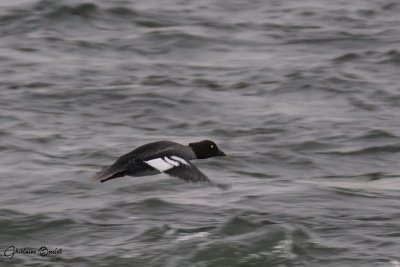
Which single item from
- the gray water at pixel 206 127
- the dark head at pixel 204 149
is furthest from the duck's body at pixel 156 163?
the gray water at pixel 206 127

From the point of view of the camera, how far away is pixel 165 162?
8641mm

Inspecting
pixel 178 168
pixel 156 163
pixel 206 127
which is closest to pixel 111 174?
pixel 156 163

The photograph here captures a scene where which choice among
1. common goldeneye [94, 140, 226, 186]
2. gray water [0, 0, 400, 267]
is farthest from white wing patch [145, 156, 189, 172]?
gray water [0, 0, 400, 267]

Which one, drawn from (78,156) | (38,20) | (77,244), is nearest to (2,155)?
(78,156)

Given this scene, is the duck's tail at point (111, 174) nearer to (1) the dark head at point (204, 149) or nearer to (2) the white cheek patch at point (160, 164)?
(2) the white cheek patch at point (160, 164)

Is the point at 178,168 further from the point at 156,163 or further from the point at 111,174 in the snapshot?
the point at 111,174

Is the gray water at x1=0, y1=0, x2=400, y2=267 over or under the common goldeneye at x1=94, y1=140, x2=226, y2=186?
under

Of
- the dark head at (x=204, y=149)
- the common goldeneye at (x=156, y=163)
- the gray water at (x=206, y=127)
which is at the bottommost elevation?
the gray water at (x=206, y=127)

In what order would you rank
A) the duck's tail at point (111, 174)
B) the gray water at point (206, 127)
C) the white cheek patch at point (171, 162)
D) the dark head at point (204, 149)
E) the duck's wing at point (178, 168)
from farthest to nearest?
the dark head at point (204, 149) < the gray water at point (206, 127) < the duck's tail at point (111, 174) < the white cheek patch at point (171, 162) < the duck's wing at point (178, 168)

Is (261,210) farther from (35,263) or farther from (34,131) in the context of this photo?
(34,131)

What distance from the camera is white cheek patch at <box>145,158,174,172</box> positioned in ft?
28.1

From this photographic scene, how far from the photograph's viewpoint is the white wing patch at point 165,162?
8570 mm

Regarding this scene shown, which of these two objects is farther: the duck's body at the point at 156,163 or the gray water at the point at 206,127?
the gray water at the point at 206,127

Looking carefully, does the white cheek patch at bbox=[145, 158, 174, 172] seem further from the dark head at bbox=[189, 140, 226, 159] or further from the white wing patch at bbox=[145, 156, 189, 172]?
the dark head at bbox=[189, 140, 226, 159]
